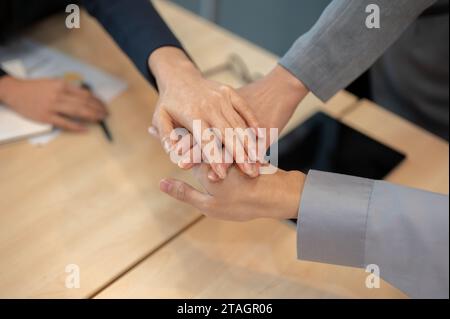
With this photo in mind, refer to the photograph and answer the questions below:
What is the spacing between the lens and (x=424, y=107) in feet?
4.14

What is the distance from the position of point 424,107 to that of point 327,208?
26.7 inches

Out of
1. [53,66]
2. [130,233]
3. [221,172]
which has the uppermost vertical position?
[53,66]

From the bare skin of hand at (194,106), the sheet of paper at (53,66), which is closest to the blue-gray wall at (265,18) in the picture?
the sheet of paper at (53,66)

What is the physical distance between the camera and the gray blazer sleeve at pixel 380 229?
67cm

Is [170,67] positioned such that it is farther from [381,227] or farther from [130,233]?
[381,227]

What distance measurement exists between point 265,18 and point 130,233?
5.15 feet

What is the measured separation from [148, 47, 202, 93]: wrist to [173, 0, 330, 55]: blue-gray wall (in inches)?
41.8

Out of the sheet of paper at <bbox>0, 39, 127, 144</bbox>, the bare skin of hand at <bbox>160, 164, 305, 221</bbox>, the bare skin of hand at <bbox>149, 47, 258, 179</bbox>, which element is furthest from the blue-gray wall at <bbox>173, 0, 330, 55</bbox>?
the bare skin of hand at <bbox>160, 164, 305, 221</bbox>

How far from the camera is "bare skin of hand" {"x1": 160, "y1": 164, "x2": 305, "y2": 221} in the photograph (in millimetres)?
773

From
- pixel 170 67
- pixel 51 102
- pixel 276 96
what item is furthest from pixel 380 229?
pixel 51 102

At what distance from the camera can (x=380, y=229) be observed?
701 millimetres

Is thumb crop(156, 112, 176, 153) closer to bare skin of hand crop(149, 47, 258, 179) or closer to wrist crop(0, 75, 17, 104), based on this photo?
bare skin of hand crop(149, 47, 258, 179)
